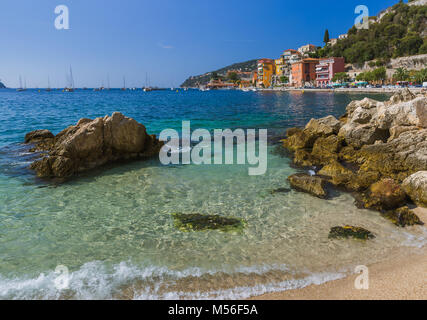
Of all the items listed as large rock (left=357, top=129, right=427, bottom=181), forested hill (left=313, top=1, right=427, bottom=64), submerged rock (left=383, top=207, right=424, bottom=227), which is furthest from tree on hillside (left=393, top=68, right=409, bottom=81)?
submerged rock (left=383, top=207, right=424, bottom=227)

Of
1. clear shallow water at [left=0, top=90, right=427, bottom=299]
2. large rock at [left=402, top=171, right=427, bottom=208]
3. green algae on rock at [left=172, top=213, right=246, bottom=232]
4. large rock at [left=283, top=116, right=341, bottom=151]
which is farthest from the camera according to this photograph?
large rock at [left=283, top=116, right=341, bottom=151]

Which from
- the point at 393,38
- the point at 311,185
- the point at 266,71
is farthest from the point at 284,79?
the point at 311,185

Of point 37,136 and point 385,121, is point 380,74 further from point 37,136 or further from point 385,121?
point 37,136

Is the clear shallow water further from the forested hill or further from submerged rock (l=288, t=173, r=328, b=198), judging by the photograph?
the forested hill

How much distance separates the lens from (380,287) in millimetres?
4688

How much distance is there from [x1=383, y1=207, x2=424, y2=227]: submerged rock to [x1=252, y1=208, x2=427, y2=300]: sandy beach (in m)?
1.68

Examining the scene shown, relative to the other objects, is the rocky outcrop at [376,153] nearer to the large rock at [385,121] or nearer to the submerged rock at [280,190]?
the large rock at [385,121]

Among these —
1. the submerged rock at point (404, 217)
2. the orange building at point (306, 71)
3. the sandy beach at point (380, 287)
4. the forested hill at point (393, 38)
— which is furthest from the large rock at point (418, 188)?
the orange building at point (306, 71)

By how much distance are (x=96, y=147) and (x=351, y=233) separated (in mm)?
10442

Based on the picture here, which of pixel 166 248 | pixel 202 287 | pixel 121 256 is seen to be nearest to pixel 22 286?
pixel 121 256

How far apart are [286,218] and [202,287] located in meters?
3.29

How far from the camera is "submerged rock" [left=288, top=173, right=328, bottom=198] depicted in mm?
8656
